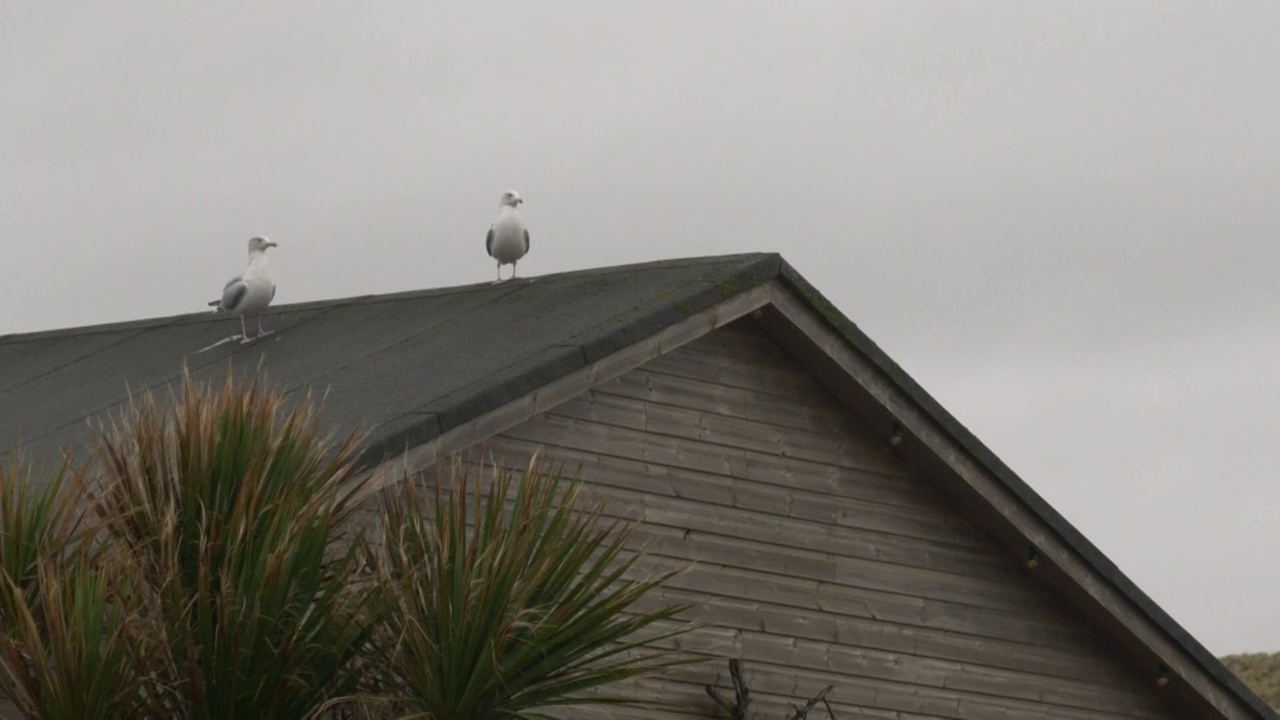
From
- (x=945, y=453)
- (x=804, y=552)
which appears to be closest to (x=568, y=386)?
(x=804, y=552)

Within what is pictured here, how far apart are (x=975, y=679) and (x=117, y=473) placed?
576 cm

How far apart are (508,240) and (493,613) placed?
5843 millimetres

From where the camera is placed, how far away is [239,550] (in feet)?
27.3

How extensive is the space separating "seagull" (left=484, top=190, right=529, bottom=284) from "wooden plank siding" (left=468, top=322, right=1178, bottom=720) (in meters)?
2.22

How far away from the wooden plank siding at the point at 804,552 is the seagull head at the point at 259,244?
3314 mm

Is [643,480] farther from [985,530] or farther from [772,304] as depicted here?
[985,530]

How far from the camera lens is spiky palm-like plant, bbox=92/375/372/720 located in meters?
8.25

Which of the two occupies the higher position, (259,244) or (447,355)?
(259,244)

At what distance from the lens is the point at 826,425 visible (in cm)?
1238

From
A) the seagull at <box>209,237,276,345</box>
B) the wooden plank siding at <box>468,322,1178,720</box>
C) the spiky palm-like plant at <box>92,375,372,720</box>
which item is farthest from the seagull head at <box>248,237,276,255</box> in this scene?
the spiky palm-like plant at <box>92,375,372,720</box>

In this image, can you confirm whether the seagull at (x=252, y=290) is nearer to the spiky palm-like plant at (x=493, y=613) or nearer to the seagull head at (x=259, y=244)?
the seagull head at (x=259, y=244)

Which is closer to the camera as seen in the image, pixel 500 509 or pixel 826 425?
pixel 500 509

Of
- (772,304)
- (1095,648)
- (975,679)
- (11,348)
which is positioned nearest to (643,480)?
(772,304)

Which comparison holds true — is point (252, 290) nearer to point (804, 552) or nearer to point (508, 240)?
point (508, 240)
